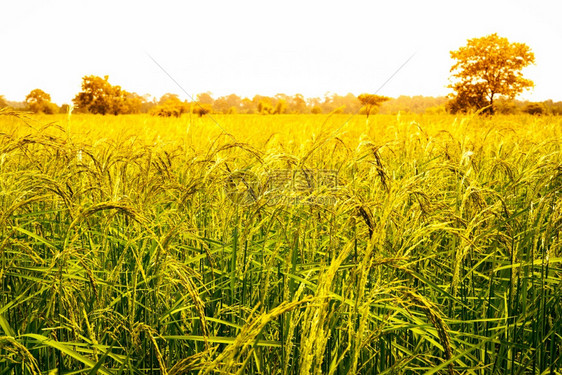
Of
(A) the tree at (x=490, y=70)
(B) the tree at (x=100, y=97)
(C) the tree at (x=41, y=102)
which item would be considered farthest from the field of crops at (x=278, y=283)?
(C) the tree at (x=41, y=102)

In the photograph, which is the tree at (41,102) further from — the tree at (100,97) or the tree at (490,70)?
the tree at (490,70)

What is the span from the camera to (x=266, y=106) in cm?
2316

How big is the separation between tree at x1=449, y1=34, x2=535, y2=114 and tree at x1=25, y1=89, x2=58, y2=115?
40.7 meters

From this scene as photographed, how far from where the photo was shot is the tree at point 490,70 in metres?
26.5

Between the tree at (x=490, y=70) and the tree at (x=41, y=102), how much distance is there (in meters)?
40.7

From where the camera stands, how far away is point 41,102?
46406mm

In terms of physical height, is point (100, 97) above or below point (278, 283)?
above

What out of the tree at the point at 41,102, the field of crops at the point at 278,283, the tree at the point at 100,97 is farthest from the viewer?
the tree at the point at 41,102

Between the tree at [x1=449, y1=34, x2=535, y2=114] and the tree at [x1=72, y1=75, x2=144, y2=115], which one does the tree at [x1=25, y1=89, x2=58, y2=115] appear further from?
the tree at [x1=449, y1=34, x2=535, y2=114]

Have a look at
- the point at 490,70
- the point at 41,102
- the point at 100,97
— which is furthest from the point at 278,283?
the point at 41,102

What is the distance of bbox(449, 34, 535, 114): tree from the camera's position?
26469 millimetres

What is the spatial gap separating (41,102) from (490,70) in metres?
46.2

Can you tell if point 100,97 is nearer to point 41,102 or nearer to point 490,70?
point 41,102

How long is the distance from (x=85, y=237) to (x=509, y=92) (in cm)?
2990
